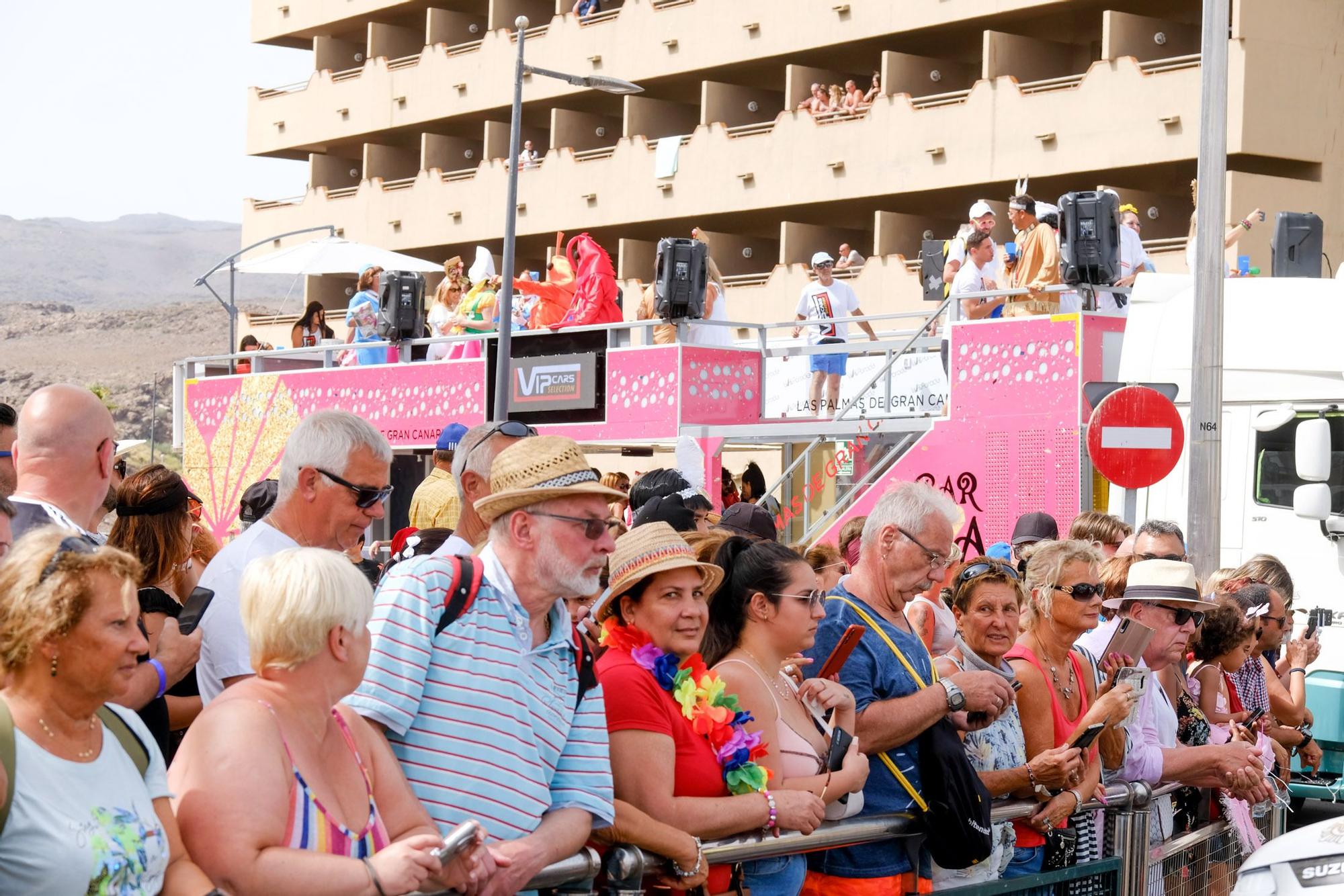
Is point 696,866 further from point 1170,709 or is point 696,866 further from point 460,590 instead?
point 1170,709

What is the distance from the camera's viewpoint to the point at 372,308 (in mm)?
22750

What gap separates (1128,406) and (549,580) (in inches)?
281

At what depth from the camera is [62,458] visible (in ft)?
15.0

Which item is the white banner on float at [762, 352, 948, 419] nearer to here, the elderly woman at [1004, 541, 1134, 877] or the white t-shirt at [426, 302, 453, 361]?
the white t-shirt at [426, 302, 453, 361]

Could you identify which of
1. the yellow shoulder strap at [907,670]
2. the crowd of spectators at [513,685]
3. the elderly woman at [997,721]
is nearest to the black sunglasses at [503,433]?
the crowd of spectators at [513,685]

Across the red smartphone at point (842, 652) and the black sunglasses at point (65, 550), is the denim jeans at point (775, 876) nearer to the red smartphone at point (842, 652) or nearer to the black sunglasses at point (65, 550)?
the red smartphone at point (842, 652)

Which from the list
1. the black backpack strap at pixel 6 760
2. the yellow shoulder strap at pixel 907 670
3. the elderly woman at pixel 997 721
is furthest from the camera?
the elderly woman at pixel 997 721

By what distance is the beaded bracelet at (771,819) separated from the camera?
14.5 feet

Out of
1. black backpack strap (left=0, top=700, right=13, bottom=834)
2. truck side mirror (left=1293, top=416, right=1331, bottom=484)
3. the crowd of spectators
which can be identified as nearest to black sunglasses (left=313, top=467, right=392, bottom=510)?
the crowd of spectators

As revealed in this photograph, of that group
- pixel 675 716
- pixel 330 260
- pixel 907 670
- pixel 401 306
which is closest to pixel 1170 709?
pixel 907 670

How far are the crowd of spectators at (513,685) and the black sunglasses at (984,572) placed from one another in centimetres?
5

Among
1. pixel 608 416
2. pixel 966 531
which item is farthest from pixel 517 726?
pixel 608 416

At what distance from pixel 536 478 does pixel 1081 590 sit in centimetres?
251

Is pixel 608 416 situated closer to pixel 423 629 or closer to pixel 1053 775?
pixel 1053 775
